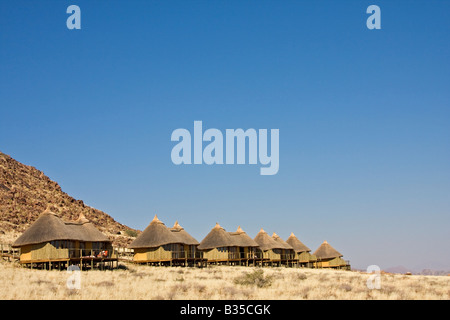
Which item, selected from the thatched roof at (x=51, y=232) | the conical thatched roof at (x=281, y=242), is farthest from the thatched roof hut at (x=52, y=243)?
the conical thatched roof at (x=281, y=242)

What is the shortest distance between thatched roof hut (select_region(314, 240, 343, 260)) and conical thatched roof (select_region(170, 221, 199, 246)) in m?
28.6

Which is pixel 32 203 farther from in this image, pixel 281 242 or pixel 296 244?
pixel 296 244

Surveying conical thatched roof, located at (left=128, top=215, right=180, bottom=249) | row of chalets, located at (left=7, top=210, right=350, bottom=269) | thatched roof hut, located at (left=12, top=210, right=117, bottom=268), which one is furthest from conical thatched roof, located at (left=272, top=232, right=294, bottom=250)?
thatched roof hut, located at (left=12, top=210, right=117, bottom=268)

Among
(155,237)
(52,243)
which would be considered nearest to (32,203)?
(155,237)

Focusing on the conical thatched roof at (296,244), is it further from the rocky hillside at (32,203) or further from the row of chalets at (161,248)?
the rocky hillside at (32,203)

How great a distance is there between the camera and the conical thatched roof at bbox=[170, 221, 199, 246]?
58.4 metres

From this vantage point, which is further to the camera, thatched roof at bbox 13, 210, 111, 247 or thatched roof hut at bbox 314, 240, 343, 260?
thatched roof hut at bbox 314, 240, 343, 260

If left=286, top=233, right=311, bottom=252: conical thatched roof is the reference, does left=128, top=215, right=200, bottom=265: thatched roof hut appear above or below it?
above

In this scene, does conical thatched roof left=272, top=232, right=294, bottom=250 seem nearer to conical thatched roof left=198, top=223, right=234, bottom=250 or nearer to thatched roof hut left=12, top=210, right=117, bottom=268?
conical thatched roof left=198, top=223, right=234, bottom=250

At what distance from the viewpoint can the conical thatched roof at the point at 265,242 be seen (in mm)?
71287

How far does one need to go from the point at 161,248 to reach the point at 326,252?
117 ft
